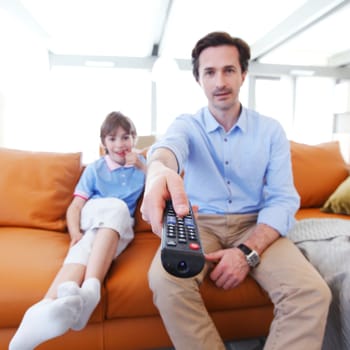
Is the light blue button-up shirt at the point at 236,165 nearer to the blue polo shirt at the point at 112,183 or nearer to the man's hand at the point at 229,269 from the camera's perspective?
the man's hand at the point at 229,269

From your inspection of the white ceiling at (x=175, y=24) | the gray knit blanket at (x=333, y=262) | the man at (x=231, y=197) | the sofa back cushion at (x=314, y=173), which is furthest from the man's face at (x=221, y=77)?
the white ceiling at (x=175, y=24)

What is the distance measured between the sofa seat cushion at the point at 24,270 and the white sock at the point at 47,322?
144 millimetres

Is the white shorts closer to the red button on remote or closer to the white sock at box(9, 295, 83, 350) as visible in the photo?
the white sock at box(9, 295, 83, 350)

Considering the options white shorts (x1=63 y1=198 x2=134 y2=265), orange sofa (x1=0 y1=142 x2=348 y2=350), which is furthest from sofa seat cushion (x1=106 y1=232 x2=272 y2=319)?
white shorts (x1=63 y1=198 x2=134 y2=265)

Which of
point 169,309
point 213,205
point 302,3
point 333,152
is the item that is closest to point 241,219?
point 213,205

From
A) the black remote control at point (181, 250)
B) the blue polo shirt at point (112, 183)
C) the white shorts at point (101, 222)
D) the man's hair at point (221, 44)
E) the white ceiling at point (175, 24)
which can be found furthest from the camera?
the white ceiling at point (175, 24)

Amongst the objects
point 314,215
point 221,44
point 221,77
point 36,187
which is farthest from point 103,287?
point 314,215

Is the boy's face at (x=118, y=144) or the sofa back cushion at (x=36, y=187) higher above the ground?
the boy's face at (x=118, y=144)

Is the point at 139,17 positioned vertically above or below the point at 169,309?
above

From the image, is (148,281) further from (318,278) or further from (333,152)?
(333,152)

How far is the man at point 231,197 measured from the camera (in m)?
0.85

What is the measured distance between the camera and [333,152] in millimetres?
1811

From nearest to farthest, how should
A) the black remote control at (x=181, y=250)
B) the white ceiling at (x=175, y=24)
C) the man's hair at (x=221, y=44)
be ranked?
the black remote control at (x=181, y=250), the man's hair at (x=221, y=44), the white ceiling at (x=175, y=24)

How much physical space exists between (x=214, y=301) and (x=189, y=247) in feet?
1.94
